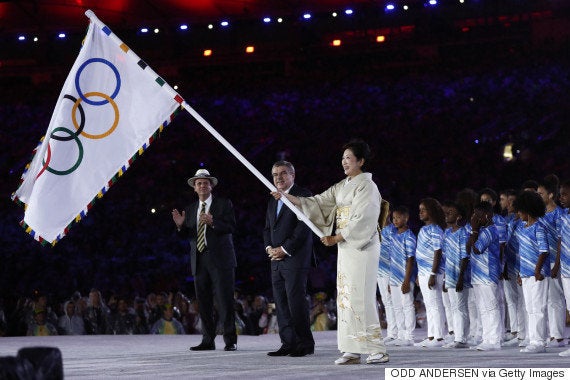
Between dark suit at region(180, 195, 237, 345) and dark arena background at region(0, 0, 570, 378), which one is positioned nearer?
dark suit at region(180, 195, 237, 345)

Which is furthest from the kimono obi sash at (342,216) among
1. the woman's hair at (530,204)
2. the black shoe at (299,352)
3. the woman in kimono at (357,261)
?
the woman's hair at (530,204)

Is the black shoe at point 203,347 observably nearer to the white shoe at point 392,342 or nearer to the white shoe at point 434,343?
the white shoe at point 392,342

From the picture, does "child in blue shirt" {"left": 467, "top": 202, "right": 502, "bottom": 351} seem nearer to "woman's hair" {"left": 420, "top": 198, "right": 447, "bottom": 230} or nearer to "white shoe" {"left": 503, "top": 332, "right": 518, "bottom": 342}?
"woman's hair" {"left": 420, "top": 198, "right": 447, "bottom": 230}

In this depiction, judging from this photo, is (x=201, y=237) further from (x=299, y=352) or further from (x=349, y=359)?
(x=349, y=359)

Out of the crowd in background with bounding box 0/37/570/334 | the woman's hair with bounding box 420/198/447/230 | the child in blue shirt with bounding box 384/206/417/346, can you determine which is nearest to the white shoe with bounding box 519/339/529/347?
the child in blue shirt with bounding box 384/206/417/346

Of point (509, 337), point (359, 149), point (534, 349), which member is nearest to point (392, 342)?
point (509, 337)

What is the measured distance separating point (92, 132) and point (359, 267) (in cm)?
233

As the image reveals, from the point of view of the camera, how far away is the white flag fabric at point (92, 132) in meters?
6.64

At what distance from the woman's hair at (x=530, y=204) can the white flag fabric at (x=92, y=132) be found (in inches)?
115

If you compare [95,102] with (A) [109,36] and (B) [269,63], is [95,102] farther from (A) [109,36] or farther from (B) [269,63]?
(B) [269,63]

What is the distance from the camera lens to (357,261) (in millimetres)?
6184

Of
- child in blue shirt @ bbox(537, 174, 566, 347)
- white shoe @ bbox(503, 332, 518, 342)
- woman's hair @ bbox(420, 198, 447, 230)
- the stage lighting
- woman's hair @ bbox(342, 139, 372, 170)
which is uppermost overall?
the stage lighting

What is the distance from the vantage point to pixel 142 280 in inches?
671

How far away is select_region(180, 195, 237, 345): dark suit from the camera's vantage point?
7.97 m
